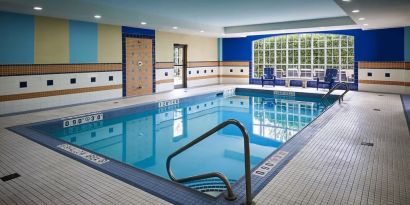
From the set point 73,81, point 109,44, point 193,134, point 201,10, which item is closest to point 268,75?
point 201,10

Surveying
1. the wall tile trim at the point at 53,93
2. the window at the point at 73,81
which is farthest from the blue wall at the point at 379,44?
the window at the point at 73,81

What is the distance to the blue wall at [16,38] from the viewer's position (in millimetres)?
6289

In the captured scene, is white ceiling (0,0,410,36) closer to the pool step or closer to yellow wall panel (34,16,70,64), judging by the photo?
yellow wall panel (34,16,70,64)

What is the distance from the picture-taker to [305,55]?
11828 mm

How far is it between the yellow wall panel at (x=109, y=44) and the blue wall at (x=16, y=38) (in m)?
1.87

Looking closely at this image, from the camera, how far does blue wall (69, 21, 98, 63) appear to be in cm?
763

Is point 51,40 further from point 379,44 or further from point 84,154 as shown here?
point 379,44

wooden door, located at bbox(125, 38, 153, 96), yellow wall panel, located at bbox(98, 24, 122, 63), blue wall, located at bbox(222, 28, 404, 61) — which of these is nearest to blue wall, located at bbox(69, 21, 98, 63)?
yellow wall panel, located at bbox(98, 24, 122, 63)

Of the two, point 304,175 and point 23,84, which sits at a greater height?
point 23,84

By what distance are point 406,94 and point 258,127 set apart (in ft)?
20.0

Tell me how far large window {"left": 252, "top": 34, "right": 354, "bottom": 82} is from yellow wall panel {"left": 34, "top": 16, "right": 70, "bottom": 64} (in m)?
8.05

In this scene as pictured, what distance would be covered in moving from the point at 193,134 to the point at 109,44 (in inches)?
169

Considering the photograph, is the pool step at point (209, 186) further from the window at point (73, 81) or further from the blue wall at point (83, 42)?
the blue wall at point (83, 42)

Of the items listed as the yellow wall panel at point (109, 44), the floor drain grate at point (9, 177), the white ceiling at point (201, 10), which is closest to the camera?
the floor drain grate at point (9, 177)
